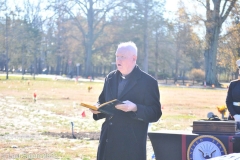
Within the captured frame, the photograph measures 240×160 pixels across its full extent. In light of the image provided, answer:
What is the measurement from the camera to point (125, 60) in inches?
206

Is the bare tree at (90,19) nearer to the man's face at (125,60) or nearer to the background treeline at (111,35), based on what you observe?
the background treeline at (111,35)

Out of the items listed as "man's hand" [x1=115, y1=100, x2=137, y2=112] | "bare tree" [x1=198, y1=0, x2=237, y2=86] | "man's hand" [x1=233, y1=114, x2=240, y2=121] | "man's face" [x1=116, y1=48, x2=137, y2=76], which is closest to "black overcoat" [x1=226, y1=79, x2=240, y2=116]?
"man's hand" [x1=233, y1=114, x2=240, y2=121]

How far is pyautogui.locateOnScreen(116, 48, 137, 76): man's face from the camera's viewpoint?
17.1ft

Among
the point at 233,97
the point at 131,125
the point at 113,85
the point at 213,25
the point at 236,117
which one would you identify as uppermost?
the point at 213,25

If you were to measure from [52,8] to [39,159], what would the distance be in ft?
186

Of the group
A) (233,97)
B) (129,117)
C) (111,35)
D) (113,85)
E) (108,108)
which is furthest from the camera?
(111,35)

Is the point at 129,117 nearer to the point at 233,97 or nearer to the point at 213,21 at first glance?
the point at 233,97

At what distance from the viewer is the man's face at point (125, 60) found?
5207 millimetres

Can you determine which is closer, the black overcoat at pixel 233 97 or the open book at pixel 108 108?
the open book at pixel 108 108

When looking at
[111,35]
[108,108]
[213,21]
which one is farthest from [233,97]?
[111,35]

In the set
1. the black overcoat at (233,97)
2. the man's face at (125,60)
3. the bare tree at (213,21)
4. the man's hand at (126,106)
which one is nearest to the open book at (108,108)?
the man's hand at (126,106)

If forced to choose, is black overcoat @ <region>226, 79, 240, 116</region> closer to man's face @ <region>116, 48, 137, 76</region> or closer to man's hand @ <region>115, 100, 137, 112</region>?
man's face @ <region>116, 48, 137, 76</region>

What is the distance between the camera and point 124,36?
7200 centimetres

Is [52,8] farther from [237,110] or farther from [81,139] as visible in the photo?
[237,110]
